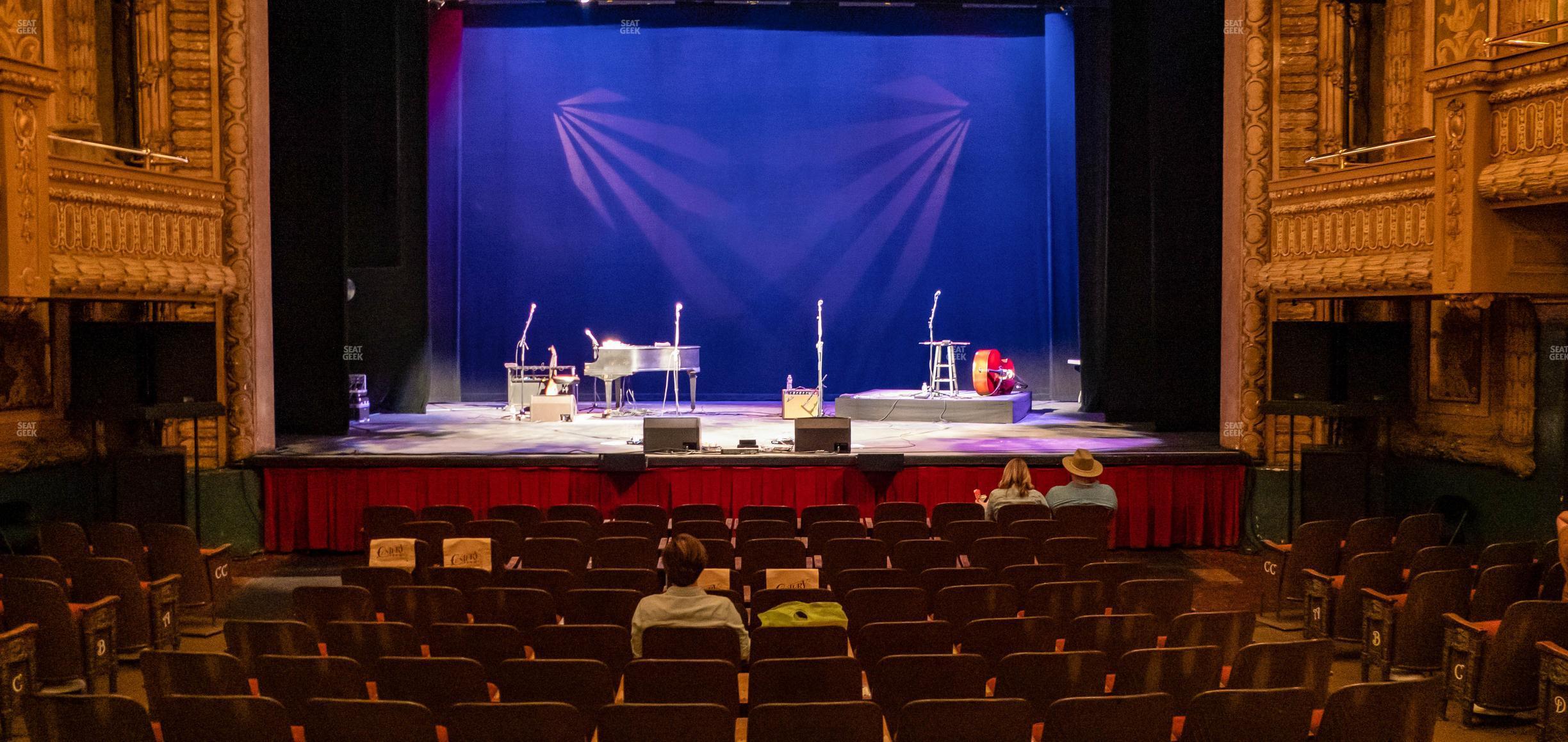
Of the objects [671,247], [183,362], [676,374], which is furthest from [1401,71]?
[671,247]

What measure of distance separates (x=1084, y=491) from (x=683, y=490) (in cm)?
369

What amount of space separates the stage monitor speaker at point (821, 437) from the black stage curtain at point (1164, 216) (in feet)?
13.3

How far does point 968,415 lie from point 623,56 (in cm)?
799

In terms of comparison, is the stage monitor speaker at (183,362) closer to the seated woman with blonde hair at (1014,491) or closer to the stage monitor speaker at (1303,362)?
the seated woman with blonde hair at (1014,491)

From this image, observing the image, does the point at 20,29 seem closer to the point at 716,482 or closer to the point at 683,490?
the point at 683,490

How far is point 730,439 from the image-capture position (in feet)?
40.2

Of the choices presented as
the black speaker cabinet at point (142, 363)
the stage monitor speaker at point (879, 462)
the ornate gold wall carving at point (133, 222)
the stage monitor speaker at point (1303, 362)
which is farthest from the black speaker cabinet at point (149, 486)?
Result: the stage monitor speaker at point (1303, 362)

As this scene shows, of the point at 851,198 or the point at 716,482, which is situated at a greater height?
the point at 851,198

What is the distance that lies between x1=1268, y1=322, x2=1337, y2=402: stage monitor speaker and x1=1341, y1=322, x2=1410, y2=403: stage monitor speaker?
0.16m

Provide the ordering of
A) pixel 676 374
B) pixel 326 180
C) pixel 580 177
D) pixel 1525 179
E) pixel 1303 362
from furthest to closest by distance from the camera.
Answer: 1. pixel 580 177
2. pixel 676 374
3. pixel 326 180
4. pixel 1303 362
5. pixel 1525 179

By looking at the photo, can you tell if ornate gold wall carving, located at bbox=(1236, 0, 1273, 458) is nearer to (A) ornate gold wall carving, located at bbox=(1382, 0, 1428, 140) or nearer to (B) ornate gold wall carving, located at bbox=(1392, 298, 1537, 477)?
(A) ornate gold wall carving, located at bbox=(1382, 0, 1428, 140)

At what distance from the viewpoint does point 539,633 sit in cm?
461

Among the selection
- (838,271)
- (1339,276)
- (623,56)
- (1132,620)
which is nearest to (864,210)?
(838,271)

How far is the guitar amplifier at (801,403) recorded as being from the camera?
14.6 m
